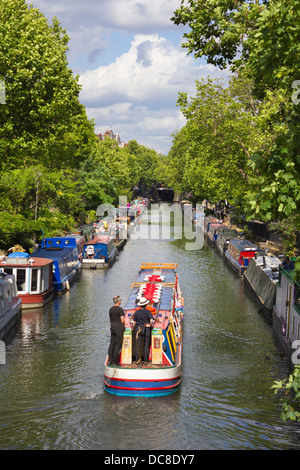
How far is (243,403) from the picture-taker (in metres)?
Result: 18.1

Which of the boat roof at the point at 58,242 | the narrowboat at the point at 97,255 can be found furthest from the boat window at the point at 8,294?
the narrowboat at the point at 97,255

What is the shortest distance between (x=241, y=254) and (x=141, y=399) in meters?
25.6

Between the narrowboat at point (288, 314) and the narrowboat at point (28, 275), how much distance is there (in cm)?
1268

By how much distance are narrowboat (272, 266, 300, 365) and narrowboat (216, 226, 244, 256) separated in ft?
82.3

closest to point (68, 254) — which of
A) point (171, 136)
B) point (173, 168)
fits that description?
point (173, 168)

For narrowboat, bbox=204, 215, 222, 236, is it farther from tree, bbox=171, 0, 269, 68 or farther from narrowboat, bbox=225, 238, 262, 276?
tree, bbox=171, 0, 269, 68

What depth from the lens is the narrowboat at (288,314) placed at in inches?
797

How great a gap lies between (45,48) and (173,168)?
96.7 metres

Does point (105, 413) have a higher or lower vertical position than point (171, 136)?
lower

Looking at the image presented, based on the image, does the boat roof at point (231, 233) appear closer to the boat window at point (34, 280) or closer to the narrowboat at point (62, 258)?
the narrowboat at point (62, 258)

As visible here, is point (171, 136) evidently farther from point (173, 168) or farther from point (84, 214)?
point (84, 214)

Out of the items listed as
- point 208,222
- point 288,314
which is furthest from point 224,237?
point 288,314

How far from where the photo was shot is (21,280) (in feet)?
98.6
